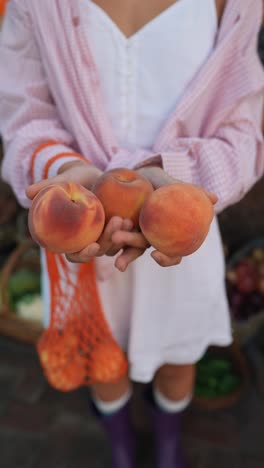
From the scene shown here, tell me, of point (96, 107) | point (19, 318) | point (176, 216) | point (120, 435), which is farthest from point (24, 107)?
point (19, 318)

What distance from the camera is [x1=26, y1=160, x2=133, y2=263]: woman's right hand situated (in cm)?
71

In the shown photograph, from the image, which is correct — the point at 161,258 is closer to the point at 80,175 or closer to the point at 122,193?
the point at 122,193

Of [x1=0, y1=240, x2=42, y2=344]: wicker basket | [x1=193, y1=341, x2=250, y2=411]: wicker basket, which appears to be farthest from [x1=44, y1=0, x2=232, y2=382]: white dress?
[x1=0, y1=240, x2=42, y2=344]: wicker basket

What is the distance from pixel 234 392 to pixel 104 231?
3.93 ft

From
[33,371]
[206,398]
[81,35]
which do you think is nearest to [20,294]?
[33,371]

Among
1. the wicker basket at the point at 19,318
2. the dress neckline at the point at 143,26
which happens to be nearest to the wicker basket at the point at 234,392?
the wicker basket at the point at 19,318

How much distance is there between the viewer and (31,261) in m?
2.07

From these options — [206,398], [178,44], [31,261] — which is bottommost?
[206,398]

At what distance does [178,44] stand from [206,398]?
1220mm

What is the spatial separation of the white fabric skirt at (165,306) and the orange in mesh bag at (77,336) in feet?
0.18

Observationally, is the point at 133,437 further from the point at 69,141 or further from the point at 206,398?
the point at 69,141

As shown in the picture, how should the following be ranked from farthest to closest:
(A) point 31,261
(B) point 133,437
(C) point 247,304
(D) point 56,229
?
(A) point 31,261
(C) point 247,304
(B) point 133,437
(D) point 56,229

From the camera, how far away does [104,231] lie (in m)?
0.72

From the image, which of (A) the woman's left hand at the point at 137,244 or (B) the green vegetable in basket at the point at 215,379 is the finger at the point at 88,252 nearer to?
(A) the woman's left hand at the point at 137,244
